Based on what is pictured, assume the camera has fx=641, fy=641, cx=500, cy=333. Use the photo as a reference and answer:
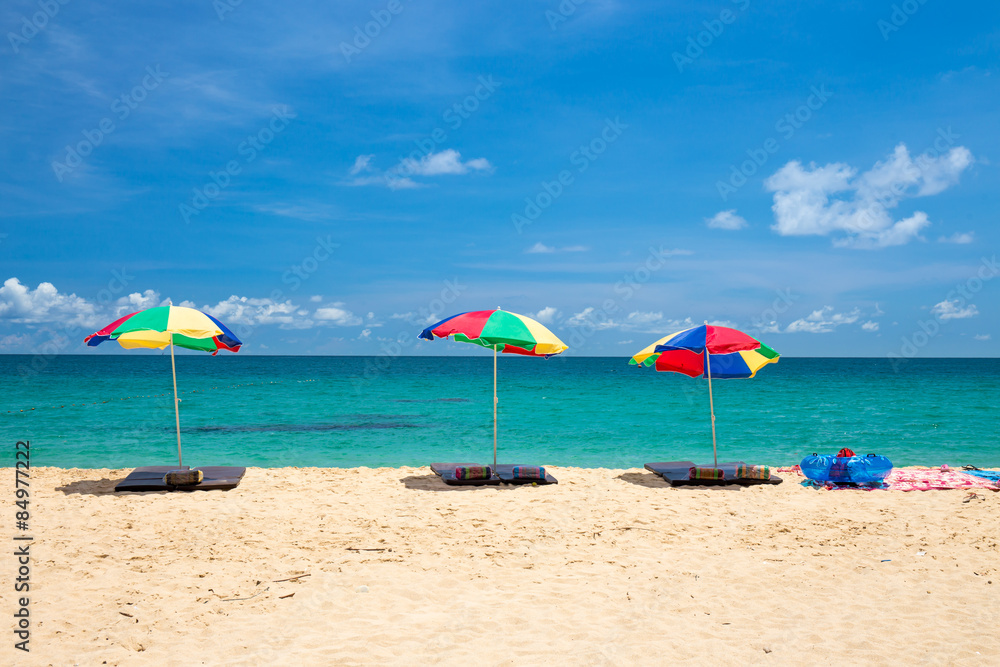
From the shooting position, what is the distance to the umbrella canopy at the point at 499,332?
10164 millimetres

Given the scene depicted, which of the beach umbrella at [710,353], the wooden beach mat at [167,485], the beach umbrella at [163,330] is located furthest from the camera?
the beach umbrella at [710,353]

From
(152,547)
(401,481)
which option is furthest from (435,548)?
(401,481)

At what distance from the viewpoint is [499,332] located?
10.2 meters

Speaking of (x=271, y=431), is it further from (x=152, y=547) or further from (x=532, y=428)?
(x=152, y=547)

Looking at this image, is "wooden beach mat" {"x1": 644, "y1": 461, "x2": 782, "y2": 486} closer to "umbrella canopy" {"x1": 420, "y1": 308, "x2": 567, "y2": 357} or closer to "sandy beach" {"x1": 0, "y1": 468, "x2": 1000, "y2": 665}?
"sandy beach" {"x1": 0, "y1": 468, "x2": 1000, "y2": 665}

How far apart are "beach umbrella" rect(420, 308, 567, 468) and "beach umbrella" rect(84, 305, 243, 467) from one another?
3.49 m

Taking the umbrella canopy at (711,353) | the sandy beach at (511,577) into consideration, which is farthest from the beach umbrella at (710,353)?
the sandy beach at (511,577)

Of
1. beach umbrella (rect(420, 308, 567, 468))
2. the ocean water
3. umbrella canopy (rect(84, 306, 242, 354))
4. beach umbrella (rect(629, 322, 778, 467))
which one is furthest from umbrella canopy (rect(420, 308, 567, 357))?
Answer: the ocean water

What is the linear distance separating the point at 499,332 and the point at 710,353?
13.4 ft

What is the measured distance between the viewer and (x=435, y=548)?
7328 mm

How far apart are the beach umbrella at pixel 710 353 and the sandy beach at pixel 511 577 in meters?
2.27

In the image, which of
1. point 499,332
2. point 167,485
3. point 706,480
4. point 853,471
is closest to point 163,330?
point 167,485

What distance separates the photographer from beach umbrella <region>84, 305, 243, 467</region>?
32.2 feet

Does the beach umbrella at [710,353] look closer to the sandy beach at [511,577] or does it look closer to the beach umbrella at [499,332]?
the beach umbrella at [499,332]
